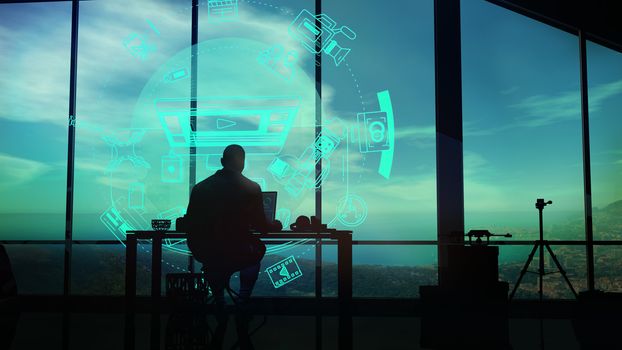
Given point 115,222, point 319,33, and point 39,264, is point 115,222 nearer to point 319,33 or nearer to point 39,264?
point 39,264

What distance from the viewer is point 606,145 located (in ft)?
17.4

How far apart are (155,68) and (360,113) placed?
2174 mm

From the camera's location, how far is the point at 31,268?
212 inches

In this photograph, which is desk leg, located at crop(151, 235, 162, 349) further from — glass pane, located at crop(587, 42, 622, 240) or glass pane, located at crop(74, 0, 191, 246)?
glass pane, located at crop(587, 42, 622, 240)

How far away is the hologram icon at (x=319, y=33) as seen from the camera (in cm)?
534

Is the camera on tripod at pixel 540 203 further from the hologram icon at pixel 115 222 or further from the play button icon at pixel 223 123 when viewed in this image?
the hologram icon at pixel 115 222

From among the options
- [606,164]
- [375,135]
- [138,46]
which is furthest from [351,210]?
[138,46]

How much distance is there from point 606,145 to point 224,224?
160 inches

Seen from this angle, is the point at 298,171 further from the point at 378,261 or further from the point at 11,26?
the point at 11,26

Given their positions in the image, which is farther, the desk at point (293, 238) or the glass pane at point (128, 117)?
the glass pane at point (128, 117)

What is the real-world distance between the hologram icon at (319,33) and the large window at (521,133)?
1.29 metres

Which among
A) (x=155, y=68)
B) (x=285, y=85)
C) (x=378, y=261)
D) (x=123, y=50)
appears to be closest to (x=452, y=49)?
(x=285, y=85)

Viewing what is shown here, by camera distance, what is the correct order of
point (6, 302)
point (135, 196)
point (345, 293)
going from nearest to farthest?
point (6, 302)
point (345, 293)
point (135, 196)

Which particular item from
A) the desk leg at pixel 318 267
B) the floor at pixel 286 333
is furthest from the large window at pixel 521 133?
the desk leg at pixel 318 267
